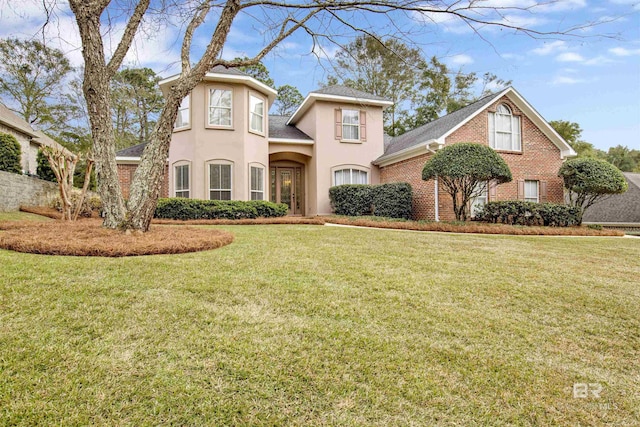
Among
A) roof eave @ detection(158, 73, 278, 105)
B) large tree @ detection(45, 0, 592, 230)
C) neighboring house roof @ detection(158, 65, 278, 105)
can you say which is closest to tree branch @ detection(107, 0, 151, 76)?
large tree @ detection(45, 0, 592, 230)

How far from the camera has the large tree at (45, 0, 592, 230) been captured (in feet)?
18.5

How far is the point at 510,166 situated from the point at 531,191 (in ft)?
4.68

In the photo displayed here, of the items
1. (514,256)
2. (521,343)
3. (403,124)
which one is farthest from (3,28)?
(403,124)

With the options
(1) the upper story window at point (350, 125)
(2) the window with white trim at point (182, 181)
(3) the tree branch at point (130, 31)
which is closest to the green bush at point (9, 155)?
(2) the window with white trim at point (182, 181)

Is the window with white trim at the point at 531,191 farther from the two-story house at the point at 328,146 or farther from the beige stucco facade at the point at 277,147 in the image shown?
the beige stucco facade at the point at 277,147

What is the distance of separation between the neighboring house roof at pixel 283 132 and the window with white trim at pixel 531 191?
915 cm

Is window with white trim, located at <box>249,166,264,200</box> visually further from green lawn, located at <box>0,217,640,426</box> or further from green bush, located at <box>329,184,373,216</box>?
green lawn, located at <box>0,217,640,426</box>

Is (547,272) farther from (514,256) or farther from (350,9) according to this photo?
(350,9)

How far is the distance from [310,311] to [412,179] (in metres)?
11.4

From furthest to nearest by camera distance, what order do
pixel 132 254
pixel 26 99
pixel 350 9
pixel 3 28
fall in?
pixel 26 99, pixel 3 28, pixel 350 9, pixel 132 254

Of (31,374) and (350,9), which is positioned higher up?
(350,9)

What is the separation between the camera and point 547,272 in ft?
15.5

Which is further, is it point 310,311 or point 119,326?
point 310,311

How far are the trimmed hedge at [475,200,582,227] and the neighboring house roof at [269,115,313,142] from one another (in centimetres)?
789
